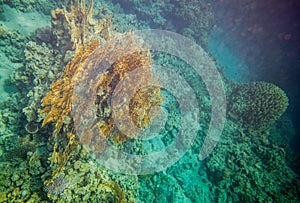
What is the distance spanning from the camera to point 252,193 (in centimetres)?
425

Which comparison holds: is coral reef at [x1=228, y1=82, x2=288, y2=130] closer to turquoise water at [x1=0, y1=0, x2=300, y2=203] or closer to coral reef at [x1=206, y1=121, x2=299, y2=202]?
turquoise water at [x1=0, y1=0, x2=300, y2=203]

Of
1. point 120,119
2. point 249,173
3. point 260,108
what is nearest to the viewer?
point 120,119

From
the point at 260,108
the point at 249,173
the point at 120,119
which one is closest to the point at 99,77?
the point at 120,119

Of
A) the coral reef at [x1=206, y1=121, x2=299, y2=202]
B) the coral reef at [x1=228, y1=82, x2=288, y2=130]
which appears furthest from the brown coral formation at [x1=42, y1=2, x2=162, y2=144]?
the coral reef at [x1=228, y1=82, x2=288, y2=130]

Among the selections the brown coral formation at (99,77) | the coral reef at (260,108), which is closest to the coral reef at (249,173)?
the coral reef at (260,108)

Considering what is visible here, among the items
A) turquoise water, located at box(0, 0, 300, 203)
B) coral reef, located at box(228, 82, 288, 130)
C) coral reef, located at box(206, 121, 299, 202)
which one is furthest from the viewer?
coral reef, located at box(228, 82, 288, 130)

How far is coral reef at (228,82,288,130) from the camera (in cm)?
651

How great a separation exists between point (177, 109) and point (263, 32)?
413 inches

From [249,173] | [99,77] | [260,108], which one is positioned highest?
[260,108]

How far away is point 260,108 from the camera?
21.7 feet

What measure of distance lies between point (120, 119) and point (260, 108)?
18.0 feet

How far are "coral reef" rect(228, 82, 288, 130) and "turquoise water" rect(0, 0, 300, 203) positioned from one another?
4 centimetres

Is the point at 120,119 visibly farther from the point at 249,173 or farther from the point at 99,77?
the point at 249,173

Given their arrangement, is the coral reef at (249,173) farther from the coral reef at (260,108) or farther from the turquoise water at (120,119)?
the coral reef at (260,108)
